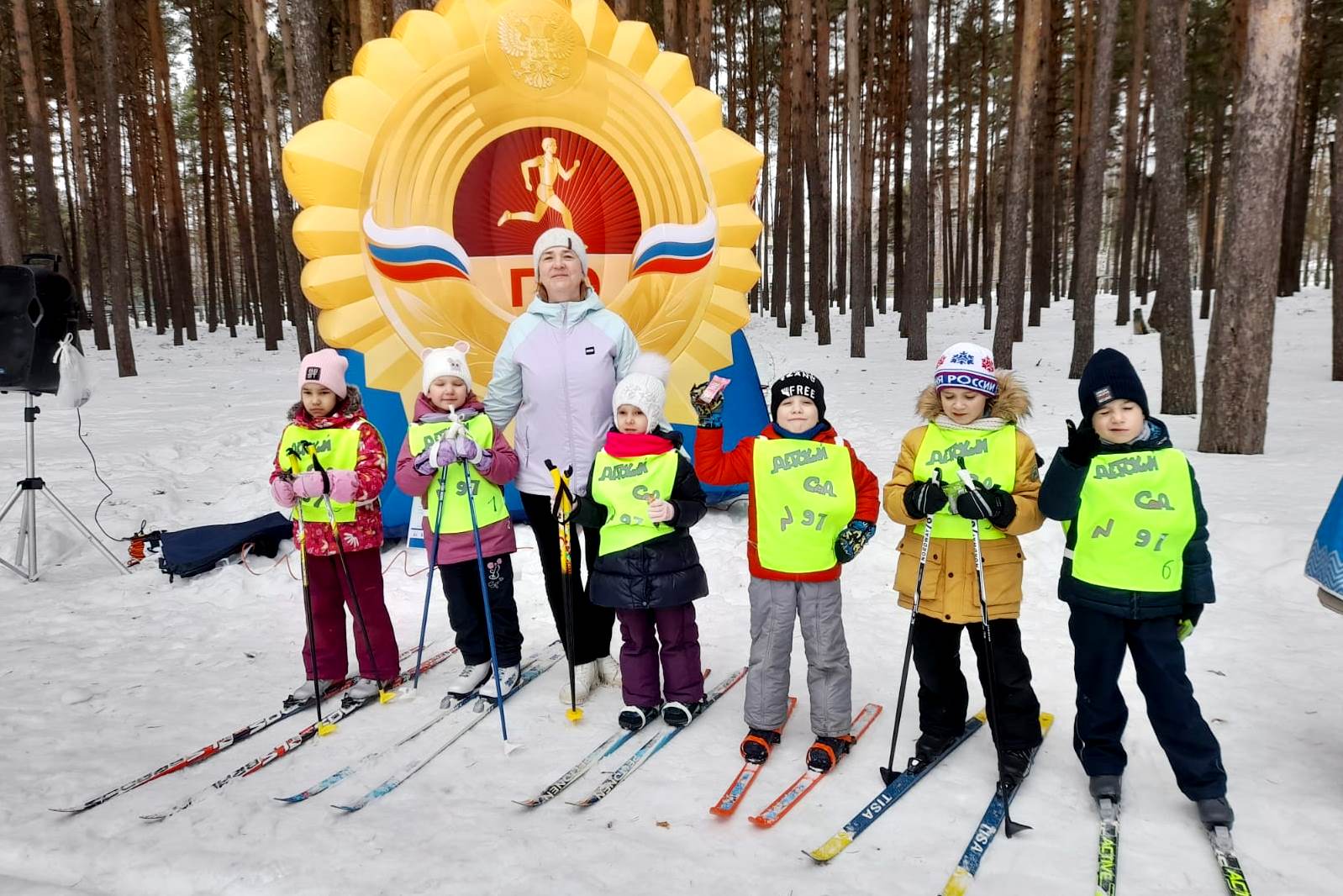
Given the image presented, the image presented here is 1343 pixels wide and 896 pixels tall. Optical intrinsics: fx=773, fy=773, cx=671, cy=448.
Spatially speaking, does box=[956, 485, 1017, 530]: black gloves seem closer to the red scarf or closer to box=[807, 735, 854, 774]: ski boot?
box=[807, 735, 854, 774]: ski boot

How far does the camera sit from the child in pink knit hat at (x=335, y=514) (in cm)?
347

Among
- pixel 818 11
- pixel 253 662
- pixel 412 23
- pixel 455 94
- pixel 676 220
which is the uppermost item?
pixel 818 11

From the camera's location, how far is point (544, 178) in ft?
17.5

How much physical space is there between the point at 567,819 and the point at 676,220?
3.96 meters

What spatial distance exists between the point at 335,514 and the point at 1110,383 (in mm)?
3172

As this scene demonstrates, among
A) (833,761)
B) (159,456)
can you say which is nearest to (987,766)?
(833,761)

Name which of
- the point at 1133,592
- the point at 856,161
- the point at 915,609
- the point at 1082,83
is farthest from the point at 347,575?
the point at 1082,83

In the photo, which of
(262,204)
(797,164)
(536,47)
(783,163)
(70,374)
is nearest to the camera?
(536,47)

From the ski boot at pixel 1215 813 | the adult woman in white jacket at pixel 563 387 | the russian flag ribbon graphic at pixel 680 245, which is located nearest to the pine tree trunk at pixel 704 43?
the russian flag ribbon graphic at pixel 680 245

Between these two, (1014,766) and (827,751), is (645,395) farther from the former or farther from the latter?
(1014,766)

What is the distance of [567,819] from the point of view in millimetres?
2607

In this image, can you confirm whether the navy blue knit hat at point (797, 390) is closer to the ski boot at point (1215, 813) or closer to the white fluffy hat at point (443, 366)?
the white fluffy hat at point (443, 366)

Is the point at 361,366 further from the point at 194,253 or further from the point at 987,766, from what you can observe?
the point at 194,253

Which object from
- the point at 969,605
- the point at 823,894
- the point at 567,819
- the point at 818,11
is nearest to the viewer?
the point at 823,894
